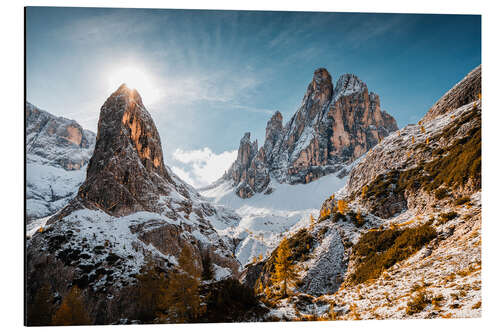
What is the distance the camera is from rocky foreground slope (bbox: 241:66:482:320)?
9.04 metres

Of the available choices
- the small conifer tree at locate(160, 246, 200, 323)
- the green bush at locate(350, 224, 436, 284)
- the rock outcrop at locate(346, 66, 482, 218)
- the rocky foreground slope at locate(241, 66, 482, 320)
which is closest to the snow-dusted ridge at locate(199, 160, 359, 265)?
the rock outcrop at locate(346, 66, 482, 218)

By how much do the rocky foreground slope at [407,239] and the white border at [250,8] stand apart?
20.5 inches

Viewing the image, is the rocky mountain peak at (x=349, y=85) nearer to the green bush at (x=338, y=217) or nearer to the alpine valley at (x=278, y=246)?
the alpine valley at (x=278, y=246)

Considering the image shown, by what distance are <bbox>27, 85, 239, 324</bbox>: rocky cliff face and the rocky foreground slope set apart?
18.0 meters

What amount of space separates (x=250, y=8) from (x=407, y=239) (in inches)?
748

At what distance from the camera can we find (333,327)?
8.64 meters

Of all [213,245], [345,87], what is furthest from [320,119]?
[213,245]

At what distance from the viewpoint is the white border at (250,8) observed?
27.7 feet

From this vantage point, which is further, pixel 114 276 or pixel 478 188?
pixel 114 276

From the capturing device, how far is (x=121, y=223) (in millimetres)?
41781

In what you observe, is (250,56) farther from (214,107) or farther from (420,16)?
(420,16)

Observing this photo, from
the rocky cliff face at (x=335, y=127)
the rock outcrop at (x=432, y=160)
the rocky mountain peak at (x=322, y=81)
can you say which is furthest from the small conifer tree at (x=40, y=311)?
the rocky mountain peak at (x=322, y=81)

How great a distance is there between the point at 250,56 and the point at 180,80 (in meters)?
4.57

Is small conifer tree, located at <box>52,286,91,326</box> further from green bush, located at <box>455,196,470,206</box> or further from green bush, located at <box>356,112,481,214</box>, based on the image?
green bush, located at <box>356,112,481,214</box>
